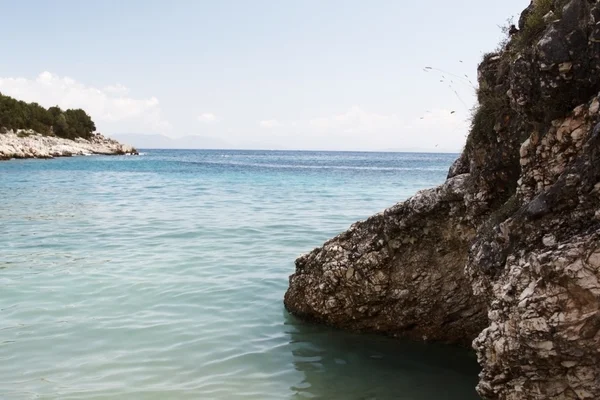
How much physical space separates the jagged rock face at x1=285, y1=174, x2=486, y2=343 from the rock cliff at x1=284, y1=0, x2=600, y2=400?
0.06 feet

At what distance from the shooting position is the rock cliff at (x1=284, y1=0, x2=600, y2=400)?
516 cm

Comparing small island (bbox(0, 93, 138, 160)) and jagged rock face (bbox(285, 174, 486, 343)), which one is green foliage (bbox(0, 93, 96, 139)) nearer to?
small island (bbox(0, 93, 138, 160))

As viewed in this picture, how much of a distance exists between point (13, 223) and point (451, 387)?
61.5 feet

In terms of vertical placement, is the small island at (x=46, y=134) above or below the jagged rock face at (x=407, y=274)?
above

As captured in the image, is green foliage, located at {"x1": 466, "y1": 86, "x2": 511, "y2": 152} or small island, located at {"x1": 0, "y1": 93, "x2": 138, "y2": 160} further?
small island, located at {"x1": 0, "y1": 93, "x2": 138, "y2": 160}

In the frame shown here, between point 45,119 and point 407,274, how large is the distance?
120 meters

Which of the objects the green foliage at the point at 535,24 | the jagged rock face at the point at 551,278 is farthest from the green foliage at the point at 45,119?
the jagged rock face at the point at 551,278

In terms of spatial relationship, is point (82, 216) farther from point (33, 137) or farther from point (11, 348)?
point (33, 137)

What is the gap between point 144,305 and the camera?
37.3 ft

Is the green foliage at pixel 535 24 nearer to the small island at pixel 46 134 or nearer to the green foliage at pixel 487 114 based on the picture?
the green foliage at pixel 487 114

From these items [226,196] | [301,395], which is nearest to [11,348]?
[301,395]

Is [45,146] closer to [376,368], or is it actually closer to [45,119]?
[45,119]

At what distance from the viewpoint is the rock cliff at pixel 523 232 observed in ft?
16.9

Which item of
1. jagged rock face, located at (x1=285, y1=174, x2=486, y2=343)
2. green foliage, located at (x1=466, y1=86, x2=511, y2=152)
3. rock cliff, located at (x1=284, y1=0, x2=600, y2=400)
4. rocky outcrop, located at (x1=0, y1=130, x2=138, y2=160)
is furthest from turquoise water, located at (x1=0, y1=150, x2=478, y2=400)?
rocky outcrop, located at (x1=0, y1=130, x2=138, y2=160)
